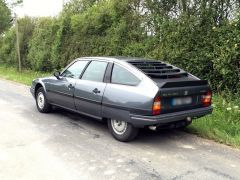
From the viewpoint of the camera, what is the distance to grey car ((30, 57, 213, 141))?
560 cm

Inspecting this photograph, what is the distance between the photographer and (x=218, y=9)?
372 inches

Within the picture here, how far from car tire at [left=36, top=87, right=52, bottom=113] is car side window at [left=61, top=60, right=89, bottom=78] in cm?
92

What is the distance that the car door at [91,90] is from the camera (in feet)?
21.0

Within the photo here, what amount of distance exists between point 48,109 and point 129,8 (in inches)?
227

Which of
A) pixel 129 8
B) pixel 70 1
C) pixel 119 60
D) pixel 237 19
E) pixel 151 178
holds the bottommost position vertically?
pixel 151 178

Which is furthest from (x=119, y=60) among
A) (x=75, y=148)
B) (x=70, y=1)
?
(x=70, y=1)

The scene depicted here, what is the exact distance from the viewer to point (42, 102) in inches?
331

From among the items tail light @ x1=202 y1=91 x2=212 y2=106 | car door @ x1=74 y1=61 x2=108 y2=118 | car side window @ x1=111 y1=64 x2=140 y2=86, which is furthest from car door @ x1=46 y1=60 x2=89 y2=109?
tail light @ x1=202 y1=91 x2=212 y2=106

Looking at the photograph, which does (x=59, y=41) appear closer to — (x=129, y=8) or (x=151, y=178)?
(x=129, y=8)

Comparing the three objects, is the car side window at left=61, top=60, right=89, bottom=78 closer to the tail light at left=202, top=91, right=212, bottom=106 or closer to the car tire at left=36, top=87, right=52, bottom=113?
the car tire at left=36, top=87, right=52, bottom=113

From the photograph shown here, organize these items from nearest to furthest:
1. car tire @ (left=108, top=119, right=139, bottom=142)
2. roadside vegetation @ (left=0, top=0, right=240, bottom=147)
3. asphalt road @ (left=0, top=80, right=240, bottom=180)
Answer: asphalt road @ (left=0, top=80, right=240, bottom=180), car tire @ (left=108, top=119, right=139, bottom=142), roadside vegetation @ (left=0, top=0, right=240, bottom=147)

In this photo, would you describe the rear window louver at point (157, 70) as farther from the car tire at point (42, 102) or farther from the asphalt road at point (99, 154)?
the car tire at point (42, 102)

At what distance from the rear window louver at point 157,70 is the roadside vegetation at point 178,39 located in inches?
48.8

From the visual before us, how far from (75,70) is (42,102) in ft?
5.08
